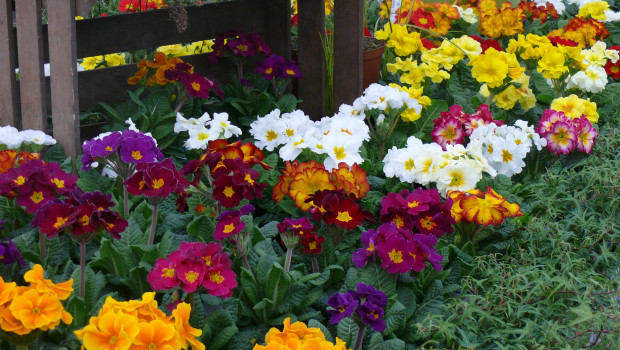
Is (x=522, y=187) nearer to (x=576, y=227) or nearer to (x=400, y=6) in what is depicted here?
(x=576, y=227)

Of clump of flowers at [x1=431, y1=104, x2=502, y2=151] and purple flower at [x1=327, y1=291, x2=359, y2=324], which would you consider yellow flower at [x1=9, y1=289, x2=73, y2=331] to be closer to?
purple flower at [x1=327, y1=291, x2=359, y2=324]

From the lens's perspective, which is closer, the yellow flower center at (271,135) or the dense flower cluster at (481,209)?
the dense flower cluster at (481,209)

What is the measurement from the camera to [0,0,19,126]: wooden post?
10.1 feet

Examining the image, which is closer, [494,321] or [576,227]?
[494,321]

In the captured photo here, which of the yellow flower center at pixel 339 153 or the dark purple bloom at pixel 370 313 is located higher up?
the yellow flower center at pixel 339 153

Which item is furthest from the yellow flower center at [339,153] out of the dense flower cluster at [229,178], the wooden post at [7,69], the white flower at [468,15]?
the white flower at [468,15]

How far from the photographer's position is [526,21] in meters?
5.29

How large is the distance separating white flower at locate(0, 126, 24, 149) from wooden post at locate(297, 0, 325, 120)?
1.55m

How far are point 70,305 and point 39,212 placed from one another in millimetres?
257

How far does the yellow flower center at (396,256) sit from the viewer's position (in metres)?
2.36

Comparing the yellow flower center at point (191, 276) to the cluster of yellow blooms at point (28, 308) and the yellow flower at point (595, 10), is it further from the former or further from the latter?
the yellow flower at point (595, 10)

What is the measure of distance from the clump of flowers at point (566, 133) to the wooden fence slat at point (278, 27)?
1363 mm

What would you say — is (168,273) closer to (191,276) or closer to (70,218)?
(191,276)

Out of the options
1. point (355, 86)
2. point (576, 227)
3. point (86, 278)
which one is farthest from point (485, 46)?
point (86, 278)
